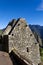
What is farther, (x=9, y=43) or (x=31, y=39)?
(x=31, y=39)

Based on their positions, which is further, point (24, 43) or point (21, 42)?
point (24, 43)

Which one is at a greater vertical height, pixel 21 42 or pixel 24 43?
pixel 21 42

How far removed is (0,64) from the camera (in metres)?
22.7

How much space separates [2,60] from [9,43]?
3685 millimetres

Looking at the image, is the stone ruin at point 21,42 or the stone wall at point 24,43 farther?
the stone wall at point 24,43

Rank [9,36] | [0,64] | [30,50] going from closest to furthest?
[0,64] → [9,36] → [30,50]

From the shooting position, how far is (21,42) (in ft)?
93.1

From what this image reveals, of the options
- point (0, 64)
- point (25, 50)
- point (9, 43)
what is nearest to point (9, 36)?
point (9, 43)

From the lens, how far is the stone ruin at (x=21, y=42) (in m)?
27.3

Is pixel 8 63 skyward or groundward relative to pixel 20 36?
groundward

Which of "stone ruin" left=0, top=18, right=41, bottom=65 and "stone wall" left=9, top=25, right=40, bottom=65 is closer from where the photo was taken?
"stone ruin" left=0, top=18, right=41, bottom=65

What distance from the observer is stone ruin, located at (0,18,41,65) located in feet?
89.7

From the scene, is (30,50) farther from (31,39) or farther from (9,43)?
(9,43)

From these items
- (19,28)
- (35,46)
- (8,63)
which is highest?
(19,28)
